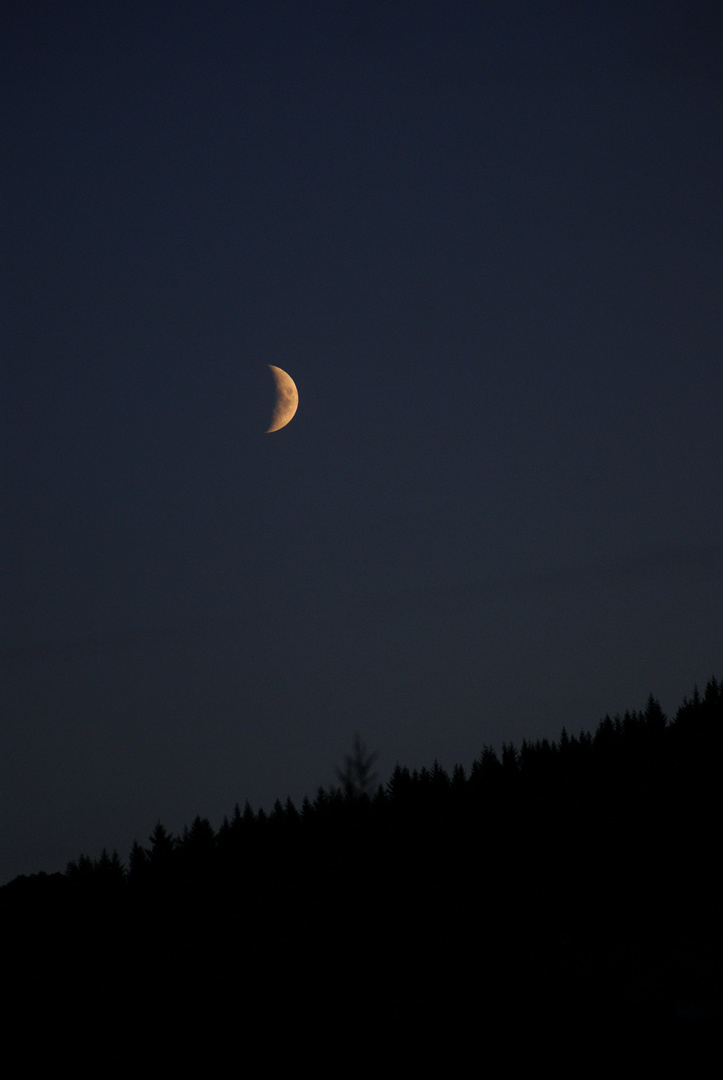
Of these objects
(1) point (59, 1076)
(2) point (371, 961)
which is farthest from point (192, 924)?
(2) point (371, 961)

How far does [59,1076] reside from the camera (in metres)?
52.4

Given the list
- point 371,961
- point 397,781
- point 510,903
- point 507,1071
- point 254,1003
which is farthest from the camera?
point 397,781

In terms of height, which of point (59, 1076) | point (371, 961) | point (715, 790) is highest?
point (715, 790)

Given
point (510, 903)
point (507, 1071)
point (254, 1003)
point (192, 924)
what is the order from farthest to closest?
point (510, 903) → point (192, 924) → point (254, 1003) → point (507, 1071)

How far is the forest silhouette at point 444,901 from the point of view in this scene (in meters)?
40.7

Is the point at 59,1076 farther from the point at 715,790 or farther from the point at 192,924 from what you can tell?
the point at 715,790

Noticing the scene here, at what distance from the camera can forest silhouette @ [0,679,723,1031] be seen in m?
40.7

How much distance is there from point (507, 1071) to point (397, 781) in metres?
86.2

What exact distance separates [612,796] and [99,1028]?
5578cm

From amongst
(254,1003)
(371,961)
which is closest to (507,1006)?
(254,1003)

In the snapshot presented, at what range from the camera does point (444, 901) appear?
305 ft

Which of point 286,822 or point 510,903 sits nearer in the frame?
point 510,903

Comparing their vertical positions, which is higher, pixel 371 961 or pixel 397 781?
pixel 397 781

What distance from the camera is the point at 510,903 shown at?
93.7 metres
